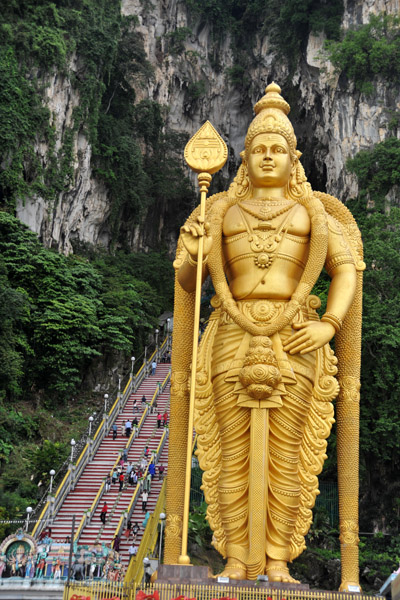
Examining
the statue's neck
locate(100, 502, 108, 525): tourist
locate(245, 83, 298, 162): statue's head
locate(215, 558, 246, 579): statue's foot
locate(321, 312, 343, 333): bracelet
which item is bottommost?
locate(215, 558, 246, 579): statue's foot

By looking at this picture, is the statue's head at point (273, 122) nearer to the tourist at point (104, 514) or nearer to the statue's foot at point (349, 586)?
the statue's foot at point (349, 586)

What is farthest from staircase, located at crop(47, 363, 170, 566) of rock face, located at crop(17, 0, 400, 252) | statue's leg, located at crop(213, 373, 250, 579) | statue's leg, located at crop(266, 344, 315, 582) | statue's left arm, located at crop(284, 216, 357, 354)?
rock face, located at crop(17, 0, 400, 252)

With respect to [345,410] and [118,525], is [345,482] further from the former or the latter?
[118,525]

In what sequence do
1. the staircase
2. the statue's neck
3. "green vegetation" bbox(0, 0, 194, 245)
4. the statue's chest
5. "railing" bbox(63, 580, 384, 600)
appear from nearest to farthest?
"railing" bbox(63, 580, 384, 600) < the statue's chest < the statue's neck < the staircase < "green vegetation" bbox(0, 0, 194, 245)

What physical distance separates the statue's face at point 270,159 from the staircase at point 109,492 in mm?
6630

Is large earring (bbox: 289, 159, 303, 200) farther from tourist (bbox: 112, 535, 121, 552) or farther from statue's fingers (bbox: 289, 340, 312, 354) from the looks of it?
tourist (bbox: 112, 535, 121, 552)

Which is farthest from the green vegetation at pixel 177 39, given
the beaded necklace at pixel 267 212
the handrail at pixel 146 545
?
the beaded necklace at pixel 267 212

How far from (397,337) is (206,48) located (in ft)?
83.1

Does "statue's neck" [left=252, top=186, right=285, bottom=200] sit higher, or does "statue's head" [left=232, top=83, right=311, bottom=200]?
"statue's head" [left=232, top=83, right=311, bottom=200]

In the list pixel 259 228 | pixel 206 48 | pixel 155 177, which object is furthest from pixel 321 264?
pixel 206 48

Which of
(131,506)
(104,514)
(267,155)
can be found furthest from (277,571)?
(131,506)

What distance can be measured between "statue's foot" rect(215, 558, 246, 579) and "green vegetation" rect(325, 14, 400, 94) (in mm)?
20593

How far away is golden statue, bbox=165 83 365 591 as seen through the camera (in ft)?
22.6

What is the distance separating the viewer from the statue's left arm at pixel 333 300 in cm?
706
